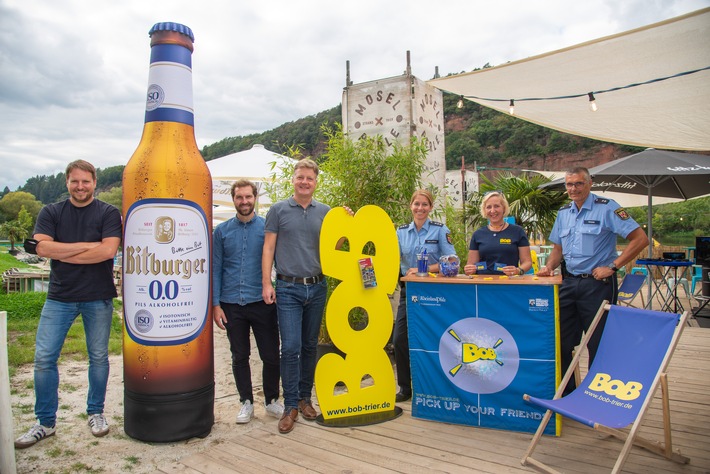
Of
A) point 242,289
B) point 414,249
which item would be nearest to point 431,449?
point 414,249

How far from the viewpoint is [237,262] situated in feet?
10.9

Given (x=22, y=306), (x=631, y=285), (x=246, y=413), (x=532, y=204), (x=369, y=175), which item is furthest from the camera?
(x=532, y=204)

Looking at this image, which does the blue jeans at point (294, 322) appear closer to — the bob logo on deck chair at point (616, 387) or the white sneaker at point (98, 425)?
the white sneaker at point (98, 425)

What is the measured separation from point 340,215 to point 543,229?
9742 mm

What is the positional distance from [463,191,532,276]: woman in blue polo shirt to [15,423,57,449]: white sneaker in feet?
10.1

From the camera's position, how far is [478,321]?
10.5ft

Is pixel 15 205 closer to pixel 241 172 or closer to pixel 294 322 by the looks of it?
pixel 241 172

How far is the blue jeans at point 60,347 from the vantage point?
9.95 feet

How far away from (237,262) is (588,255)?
8.13ft

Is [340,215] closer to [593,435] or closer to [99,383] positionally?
[99,383]

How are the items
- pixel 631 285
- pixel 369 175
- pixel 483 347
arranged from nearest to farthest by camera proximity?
1. pixel 483 347
2. pixel 369 175
3. pixel 631 285

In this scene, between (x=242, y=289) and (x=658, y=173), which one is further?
(x=658, y=173)

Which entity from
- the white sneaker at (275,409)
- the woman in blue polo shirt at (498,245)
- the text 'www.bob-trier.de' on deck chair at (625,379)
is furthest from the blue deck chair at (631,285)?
the white sneaker at (275,409)

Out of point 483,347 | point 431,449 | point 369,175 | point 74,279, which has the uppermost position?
point 369,175
